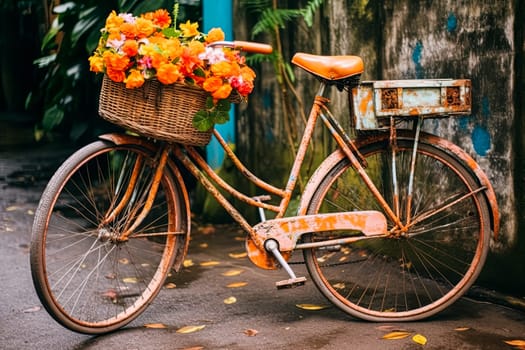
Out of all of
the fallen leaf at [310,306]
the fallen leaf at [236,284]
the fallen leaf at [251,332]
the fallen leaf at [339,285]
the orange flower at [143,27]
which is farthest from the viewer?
the fallen leaf at [236,284]

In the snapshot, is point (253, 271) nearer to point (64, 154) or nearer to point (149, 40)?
point (149, 40)

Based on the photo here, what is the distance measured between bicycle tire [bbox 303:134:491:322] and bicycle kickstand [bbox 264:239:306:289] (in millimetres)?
104

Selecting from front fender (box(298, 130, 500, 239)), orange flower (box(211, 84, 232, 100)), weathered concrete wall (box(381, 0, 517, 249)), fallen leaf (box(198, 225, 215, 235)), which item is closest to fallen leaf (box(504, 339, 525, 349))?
front fender (box(298, 130, 500, 239))

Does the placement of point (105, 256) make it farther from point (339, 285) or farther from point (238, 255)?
point (238, 255)

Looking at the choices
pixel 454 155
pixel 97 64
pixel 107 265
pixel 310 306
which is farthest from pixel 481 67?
pixel 107 265

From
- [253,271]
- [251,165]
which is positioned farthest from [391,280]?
[251,165]

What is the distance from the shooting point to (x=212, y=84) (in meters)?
3.86

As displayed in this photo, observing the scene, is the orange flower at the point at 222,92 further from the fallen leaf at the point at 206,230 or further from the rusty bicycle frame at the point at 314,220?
the fallen leaf at the point at 206,230

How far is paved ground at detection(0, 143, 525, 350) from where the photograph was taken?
394 cm

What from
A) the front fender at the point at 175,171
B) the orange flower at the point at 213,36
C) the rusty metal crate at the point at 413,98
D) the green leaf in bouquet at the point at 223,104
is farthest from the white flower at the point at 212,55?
the rusty metal crate at the point at 413,98

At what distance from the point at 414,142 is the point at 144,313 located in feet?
6.20

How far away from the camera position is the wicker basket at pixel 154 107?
382cm

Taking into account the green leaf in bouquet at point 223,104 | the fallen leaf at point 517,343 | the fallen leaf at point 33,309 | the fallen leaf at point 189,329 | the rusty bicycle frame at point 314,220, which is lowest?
the fallen leaf at point 517,343

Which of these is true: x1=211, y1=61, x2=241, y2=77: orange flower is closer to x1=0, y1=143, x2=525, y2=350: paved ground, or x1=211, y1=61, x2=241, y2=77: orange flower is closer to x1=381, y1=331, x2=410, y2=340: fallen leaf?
x1=0, y1=143, x2=525, y2=350: paved ground
